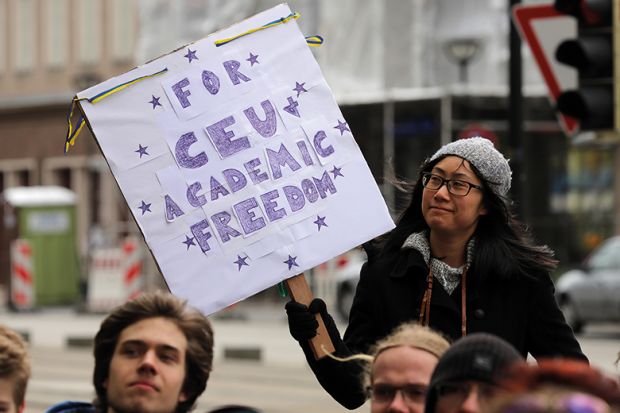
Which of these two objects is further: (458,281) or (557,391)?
(458,281)

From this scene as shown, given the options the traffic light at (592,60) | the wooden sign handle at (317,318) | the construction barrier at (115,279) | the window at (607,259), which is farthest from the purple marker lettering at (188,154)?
the construction barrier at (115,279)

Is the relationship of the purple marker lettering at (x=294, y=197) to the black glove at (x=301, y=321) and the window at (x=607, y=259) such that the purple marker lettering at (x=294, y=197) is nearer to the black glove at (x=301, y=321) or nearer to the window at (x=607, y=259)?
the black glove at (x=301, y=321)

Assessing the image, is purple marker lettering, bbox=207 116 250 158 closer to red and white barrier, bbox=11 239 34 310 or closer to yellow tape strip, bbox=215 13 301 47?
yellow tape strip, bbox=215 13 301 47

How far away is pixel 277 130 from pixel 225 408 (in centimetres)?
129

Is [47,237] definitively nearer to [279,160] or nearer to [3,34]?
[3,34]

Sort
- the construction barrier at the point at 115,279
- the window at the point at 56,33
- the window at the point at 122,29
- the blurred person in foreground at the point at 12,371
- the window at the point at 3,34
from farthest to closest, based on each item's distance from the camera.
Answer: the window at the point at 3,34
the window at the point at 56,33
the window at the point at 122,29
the construction barrier at the point at 115,279
the blurred person in foreground at the point at 12,371

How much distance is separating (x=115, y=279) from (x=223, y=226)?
29.9 metres

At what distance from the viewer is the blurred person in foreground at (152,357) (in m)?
4.18

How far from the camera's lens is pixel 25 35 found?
170ft

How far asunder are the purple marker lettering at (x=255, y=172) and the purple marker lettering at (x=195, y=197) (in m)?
0.15

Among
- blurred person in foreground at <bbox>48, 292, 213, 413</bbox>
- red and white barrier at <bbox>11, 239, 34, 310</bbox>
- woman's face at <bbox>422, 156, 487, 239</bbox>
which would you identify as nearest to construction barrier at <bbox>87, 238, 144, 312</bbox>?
red and white barrier at <bbox>11, 239, 34, 310</bbox>

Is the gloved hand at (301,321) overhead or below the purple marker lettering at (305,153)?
below

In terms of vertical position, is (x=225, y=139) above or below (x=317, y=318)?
above

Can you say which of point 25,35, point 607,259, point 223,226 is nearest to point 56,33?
point 25,35
